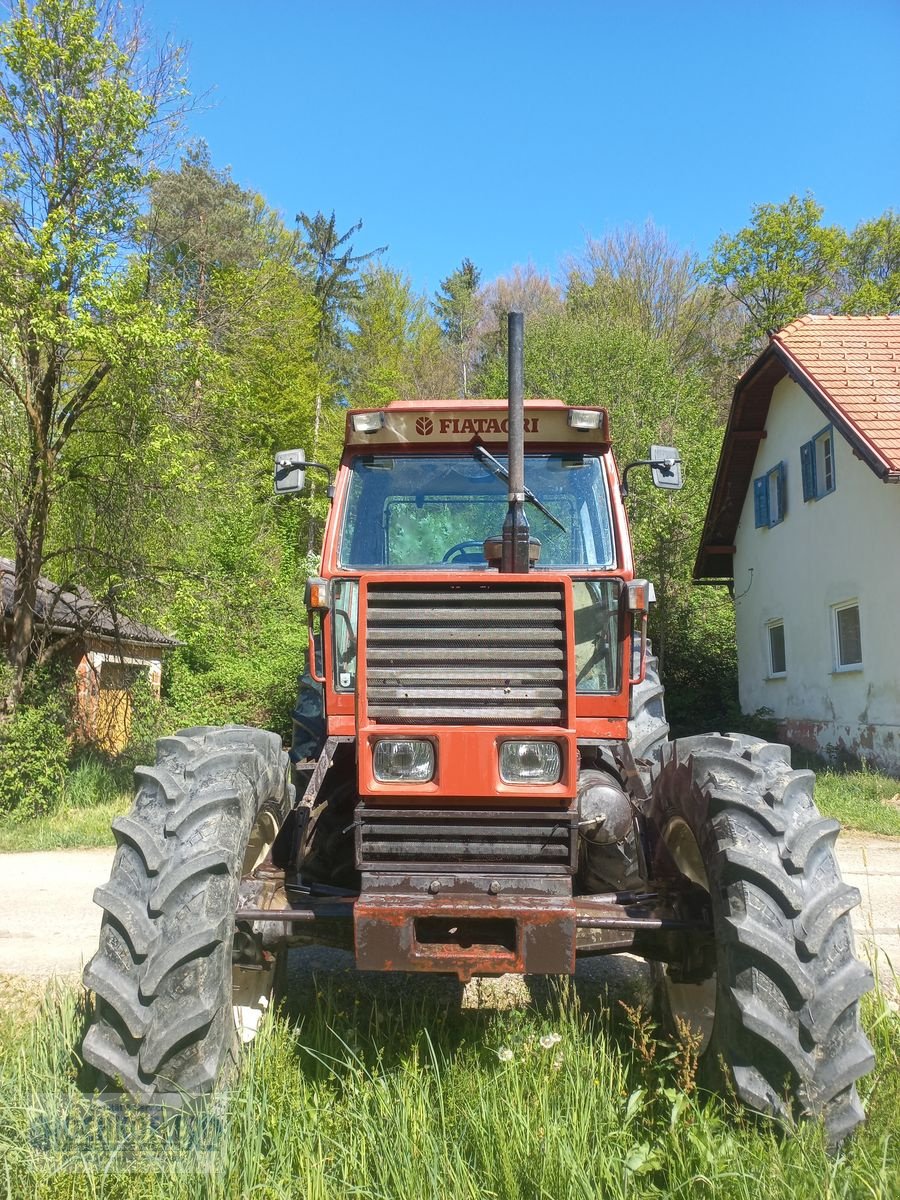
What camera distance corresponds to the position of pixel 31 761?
36.8 ft

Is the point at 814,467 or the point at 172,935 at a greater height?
the point at 814,467

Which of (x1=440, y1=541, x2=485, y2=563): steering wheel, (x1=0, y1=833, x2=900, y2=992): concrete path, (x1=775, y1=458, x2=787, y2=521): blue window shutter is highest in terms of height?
(x1=775, y1=458, x2=787, y2=521): blue window shutter

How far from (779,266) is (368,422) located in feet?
108

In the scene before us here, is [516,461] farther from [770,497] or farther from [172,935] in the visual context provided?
[770,497]

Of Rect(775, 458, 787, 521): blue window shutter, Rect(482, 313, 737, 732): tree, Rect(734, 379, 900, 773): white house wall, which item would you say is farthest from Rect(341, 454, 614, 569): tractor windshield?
Rect(482, 313, 737, 732): tree

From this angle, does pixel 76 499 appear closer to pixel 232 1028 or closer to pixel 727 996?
pixel 232 1028

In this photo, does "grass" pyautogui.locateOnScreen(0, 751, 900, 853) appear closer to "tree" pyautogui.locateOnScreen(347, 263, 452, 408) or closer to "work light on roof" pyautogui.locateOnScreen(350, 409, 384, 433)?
"work light on roof" pyautogui.locateOnScreen(350, 409, 384, 433)

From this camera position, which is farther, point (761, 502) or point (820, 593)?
point (761, 502)

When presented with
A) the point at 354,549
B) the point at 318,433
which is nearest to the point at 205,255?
the point at 354,549

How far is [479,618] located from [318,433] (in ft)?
90.0

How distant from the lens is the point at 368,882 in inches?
125

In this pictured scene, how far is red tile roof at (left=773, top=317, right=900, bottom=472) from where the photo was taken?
13430mm

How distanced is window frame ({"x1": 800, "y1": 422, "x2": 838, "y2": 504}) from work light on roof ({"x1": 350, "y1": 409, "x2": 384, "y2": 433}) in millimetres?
12644

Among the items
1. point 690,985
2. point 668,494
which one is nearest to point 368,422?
point 690,985
